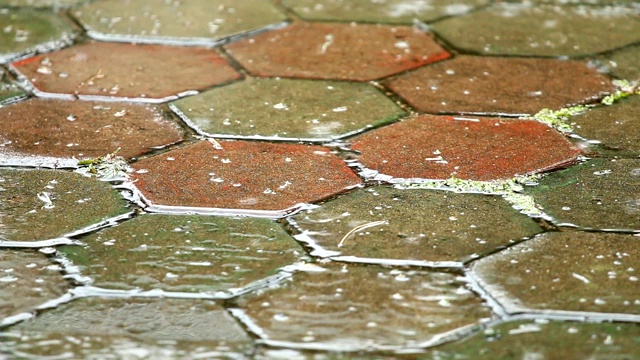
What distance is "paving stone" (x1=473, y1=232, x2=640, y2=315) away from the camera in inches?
61.7

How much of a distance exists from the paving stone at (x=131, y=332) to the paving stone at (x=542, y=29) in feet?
4.95

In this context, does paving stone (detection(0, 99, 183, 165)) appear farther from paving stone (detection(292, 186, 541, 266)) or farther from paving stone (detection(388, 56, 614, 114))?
paving stone (detection(388, 56, 614, 114))

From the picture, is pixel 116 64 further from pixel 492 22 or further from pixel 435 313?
pixel 435 313

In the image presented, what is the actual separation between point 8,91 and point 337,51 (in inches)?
37.2

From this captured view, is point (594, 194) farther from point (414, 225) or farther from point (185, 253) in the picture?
point (185, 253)

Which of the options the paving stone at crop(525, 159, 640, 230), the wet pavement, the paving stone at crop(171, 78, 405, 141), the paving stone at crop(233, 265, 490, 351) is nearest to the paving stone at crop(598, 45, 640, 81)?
the wet pavement

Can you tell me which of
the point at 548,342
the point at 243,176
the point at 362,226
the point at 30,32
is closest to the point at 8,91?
the point at 30,32

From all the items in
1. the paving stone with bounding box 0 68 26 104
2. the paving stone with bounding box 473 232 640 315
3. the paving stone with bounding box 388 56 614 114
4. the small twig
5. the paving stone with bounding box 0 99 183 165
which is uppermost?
the paving stone with bounding box 473 232 640 315

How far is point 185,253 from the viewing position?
1.73m

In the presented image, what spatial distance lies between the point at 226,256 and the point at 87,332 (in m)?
0.32

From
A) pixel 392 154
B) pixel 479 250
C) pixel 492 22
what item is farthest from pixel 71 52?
pixel 479 250

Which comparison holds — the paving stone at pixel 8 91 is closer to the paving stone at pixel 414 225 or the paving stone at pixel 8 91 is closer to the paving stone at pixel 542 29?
the paving stone at pixel 414 225

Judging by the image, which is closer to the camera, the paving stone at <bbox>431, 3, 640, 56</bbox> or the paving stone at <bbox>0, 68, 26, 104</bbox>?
the paving stone at <bbox>0, 68, 26, 104</bbox>

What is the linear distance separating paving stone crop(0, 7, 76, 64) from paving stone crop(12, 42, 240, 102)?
0.07 metres
